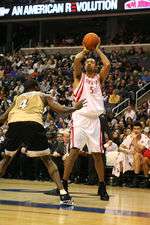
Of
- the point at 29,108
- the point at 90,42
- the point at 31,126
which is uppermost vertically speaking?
the point at 90,42

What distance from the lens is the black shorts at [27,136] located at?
6.54 m

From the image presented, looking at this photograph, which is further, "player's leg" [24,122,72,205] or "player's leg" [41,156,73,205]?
"player's leg" [24,122,72,205]

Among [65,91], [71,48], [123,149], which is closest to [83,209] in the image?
[123,149]

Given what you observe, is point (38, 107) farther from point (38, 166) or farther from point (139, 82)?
point (139, 82)

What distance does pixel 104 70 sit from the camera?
7.38 metres

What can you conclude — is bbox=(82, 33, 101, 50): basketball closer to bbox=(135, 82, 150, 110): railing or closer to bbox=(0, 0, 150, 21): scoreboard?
bbox=(135, 82, 150, 110): railing

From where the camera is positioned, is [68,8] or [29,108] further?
[68,8]

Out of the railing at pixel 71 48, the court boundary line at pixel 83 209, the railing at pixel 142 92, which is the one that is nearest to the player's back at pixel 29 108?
the court boundary line at pixel 83 209

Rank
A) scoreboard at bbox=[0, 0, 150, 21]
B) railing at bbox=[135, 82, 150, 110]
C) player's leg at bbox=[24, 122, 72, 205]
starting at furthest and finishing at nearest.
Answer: scoreboard at bbox=[0, 0, 150, 21]
railing at bbox=[135, 82, 150, 110]
player's leg at bbox=[24, 122, 72, 205]

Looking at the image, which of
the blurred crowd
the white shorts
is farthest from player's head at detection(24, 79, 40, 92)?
the blurred crowd

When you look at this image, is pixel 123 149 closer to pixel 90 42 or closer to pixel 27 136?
pixel 90 42

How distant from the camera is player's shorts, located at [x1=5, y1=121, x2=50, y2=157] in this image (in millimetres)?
6523

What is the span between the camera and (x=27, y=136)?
6.54m

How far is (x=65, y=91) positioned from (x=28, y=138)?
12.6 m
